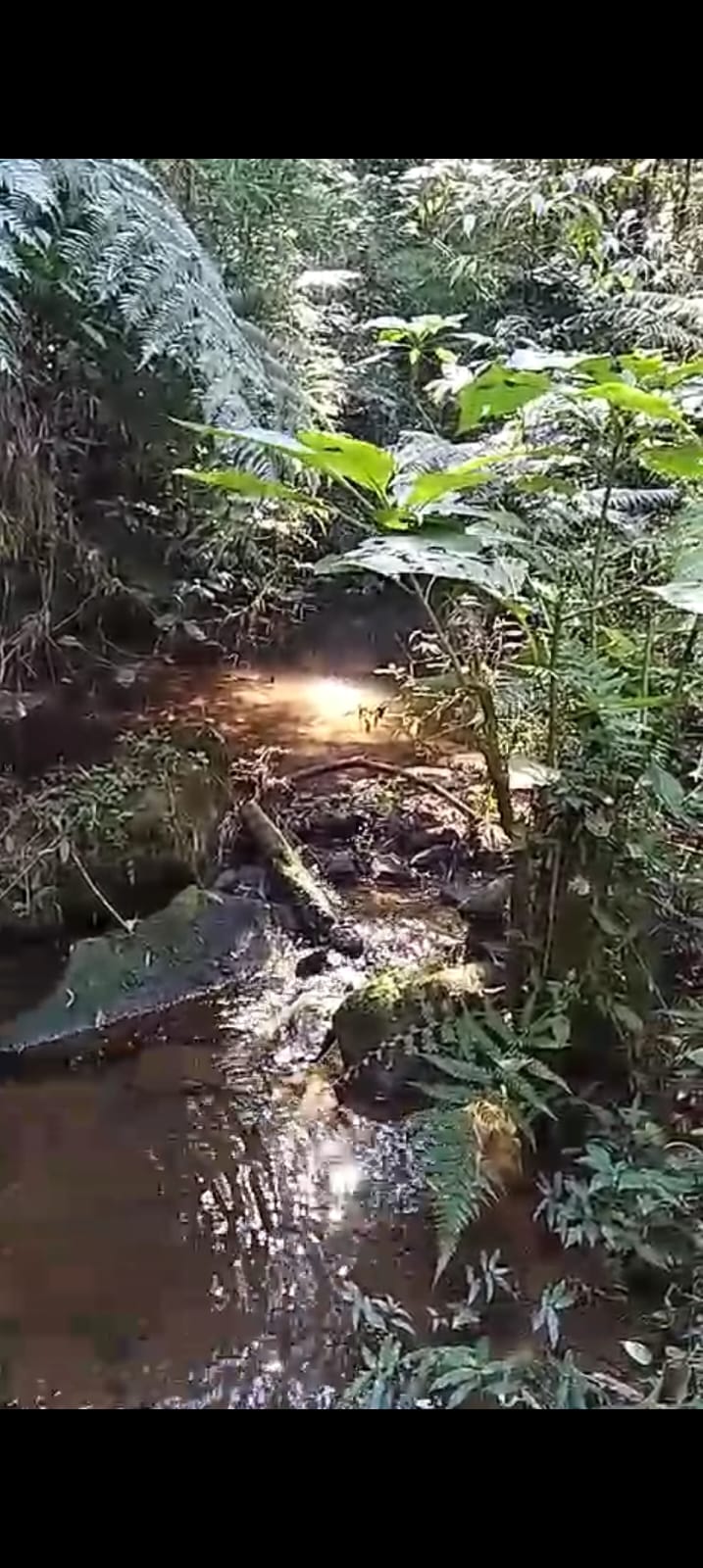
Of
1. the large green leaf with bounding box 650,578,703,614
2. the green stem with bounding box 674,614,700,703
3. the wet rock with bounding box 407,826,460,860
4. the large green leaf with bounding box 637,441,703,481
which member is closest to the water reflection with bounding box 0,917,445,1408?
the wet rock with bounding box 407,826,460,860

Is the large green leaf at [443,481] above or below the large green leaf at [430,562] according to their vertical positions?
above

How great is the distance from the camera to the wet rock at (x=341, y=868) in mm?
2566

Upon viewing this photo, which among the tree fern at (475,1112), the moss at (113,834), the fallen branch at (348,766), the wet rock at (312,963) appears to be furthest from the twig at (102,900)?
the tree fern at (475,1112)

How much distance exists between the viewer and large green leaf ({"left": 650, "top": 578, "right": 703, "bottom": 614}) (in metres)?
1.38

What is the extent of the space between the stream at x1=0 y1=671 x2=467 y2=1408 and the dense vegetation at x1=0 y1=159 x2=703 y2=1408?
9 cm

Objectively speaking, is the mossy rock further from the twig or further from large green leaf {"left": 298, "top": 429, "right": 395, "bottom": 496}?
large green leaf {"left": 298, "top": 429, "right": 395, "bottom": 496}

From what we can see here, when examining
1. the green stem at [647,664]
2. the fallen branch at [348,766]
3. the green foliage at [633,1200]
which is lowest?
the fallen branch at [348,766]

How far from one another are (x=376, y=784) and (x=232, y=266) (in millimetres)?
1259

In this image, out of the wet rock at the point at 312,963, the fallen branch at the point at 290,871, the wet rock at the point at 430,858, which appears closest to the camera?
the wet rock at the point at 312,963

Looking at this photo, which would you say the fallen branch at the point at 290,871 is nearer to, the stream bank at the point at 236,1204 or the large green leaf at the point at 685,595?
the stream bank at the point at 236,1204

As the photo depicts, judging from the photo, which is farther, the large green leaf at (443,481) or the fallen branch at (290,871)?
the fallen branch at (290,871)

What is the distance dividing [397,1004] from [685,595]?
33.0 inches
